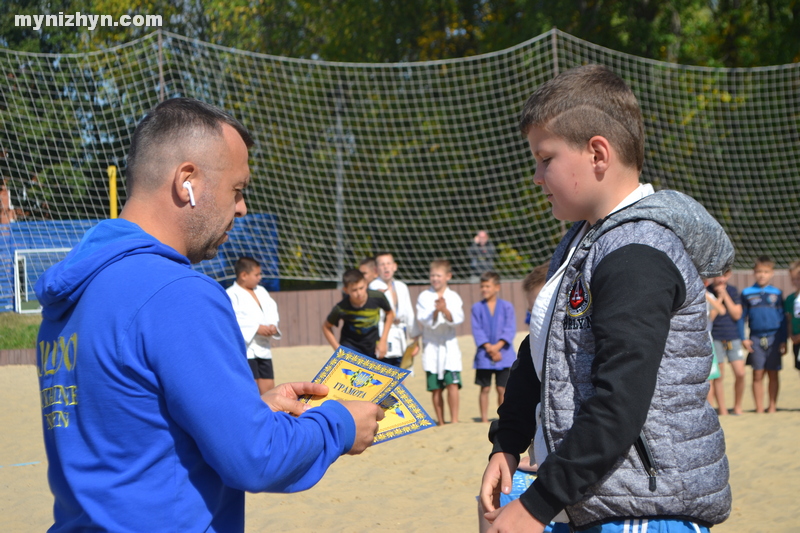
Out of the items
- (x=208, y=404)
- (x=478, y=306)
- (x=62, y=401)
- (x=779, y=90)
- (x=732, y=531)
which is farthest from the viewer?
(x=779, y=90)

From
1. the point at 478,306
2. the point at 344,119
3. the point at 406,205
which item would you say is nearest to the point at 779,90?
the point at 406,205

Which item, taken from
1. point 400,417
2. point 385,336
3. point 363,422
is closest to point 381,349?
point 385,336

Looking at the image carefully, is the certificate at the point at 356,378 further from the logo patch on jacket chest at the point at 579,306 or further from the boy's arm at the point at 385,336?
the boy's arm at the point at 385,336

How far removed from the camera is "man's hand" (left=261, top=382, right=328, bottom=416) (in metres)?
1.67

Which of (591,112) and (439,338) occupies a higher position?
(591,112)

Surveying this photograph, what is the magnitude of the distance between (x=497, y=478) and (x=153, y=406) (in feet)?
2.65

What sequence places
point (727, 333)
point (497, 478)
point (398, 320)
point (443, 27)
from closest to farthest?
point (497, 478) → point (727, 333) → point (398, 320) → point (443, 27)

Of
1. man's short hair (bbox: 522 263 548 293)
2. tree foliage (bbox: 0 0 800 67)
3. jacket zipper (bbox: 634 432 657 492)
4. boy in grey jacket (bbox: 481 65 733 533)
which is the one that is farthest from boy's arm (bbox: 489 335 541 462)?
tree foliage (bbox: 0 0 800 67)

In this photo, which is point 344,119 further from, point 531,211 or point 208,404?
point 208,404

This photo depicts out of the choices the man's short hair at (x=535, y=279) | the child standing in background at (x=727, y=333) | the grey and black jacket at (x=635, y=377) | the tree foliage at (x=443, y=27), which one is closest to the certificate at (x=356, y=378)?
the grey and black jacket at (x=635, y=377)

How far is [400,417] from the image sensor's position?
6.05 ft

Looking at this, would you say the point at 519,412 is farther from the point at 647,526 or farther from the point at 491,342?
the point at 491,342

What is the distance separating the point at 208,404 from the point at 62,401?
33 cm

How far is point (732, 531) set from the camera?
4148 millimetres
